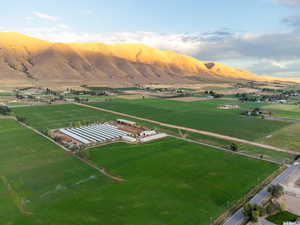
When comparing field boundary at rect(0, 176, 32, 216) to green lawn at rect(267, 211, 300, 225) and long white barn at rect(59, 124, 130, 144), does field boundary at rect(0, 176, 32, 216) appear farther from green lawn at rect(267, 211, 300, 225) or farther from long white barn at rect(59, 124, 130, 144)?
green lawn at rect(267, 211, 300, 225)

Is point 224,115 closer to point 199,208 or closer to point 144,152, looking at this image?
point 144,152

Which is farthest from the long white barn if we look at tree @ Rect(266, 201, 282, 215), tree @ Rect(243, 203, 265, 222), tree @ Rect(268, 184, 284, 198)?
tree @ Rect(266, 201, 282, 215)

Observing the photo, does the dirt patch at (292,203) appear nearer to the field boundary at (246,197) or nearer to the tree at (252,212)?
the field boundary at (246,197)

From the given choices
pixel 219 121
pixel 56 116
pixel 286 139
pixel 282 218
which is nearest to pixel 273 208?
pixel 282 218

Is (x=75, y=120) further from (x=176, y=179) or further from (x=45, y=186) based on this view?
(x=176, y=179)

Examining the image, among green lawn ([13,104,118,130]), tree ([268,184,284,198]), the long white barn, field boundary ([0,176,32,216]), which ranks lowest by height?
field boundary ([0,176,32,216])

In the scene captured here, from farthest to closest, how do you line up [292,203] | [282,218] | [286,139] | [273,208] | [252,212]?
[286,139], [292,203], [273,208], [282,218], [252,212]

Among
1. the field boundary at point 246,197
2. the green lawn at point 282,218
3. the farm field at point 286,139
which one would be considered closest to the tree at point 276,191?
the field boundary at point 246,197
